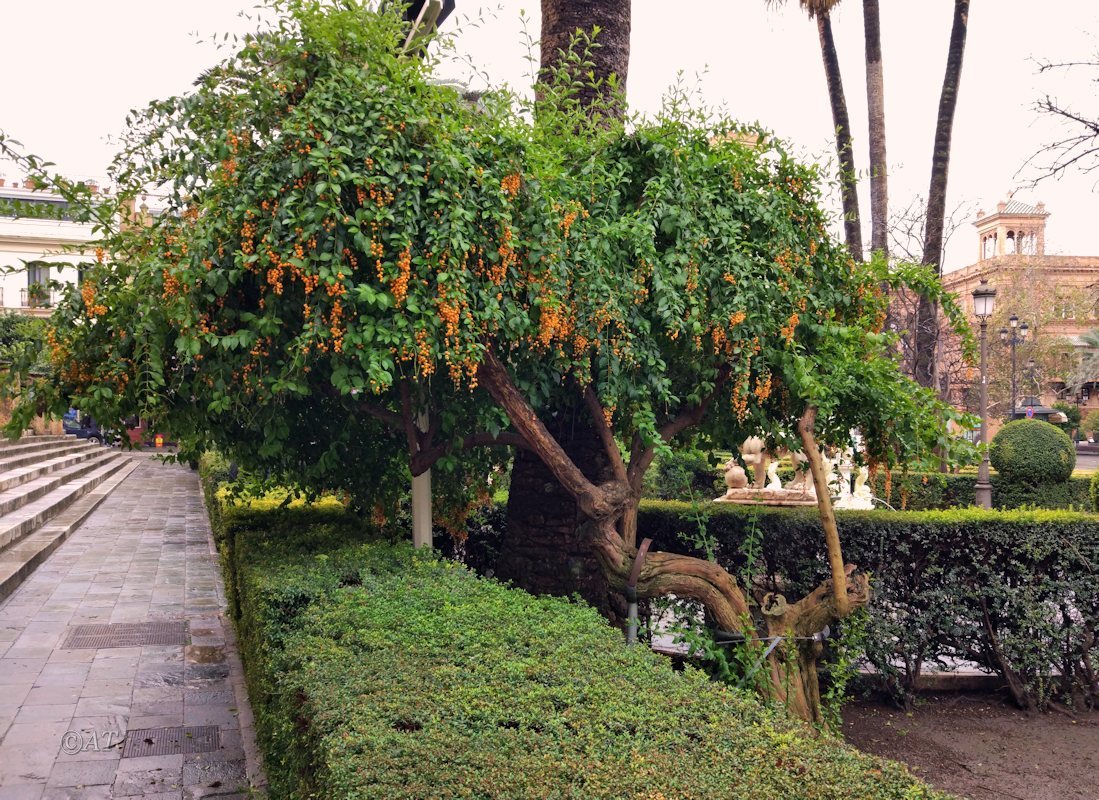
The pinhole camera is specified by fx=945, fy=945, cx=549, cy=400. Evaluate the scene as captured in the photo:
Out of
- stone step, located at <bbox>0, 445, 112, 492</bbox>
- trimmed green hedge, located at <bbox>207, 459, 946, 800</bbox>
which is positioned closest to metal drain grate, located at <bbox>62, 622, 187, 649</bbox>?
trimmed green hedge, located at <bbox>207, 459, 946, 800</bbox>

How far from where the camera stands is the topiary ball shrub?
15.9m

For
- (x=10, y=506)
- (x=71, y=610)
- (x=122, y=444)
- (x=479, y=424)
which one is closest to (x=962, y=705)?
(x=479, y=424)

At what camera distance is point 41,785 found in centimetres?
473

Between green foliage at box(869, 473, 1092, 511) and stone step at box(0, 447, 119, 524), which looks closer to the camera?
stone step at box(0, 447, 119, 524)

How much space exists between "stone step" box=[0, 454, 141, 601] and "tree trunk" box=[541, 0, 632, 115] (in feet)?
24.3

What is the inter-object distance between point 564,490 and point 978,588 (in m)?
2.95

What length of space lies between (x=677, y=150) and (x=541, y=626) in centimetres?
265

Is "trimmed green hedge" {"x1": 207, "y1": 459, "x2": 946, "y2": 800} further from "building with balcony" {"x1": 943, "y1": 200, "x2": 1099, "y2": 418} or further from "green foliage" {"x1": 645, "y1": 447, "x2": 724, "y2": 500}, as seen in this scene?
"building with balcony" {"x1": 943, "y1": 200, "x2": 1099, "y2": 418}

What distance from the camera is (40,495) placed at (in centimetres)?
1623

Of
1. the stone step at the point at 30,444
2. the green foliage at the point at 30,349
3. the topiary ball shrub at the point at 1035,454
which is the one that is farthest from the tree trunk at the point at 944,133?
the stone step at the point at 30,444

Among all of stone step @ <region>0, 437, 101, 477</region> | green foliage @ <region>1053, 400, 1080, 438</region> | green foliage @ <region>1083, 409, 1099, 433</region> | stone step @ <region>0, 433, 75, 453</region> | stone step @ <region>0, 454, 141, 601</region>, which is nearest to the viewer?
stone step @ <region>0, 454, 141, 601</region>

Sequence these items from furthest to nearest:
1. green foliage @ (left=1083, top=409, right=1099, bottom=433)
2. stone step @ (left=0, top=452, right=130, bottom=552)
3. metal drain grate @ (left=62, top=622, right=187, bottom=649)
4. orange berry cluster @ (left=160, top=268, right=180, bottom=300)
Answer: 1. green foliage @ (left=1083, top=409, right=1099, bottom=433)
2. stone step @ (left=0, top=452, right=130, bottom=552)
3. metal drain grate @ (left=62, top=622, right=187, bottom=649)
4. orange berry cluster @ (left=160, top=268, right=180, bottom=300)

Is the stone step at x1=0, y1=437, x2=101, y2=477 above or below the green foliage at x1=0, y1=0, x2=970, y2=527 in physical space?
below

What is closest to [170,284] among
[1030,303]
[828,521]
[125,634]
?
[828,521]
